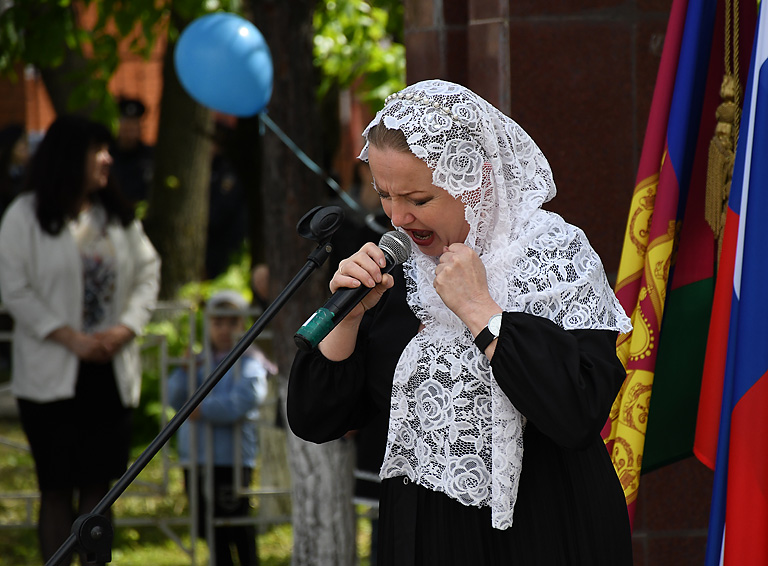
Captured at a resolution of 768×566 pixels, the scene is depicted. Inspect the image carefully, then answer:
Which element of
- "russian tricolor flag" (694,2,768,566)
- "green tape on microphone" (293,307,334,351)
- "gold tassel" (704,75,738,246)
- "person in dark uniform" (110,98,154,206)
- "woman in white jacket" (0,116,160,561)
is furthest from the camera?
"person in dark uniform" (110,98,154,206)

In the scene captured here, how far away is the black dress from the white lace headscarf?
2.8 inches

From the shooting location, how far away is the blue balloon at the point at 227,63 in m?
5.37

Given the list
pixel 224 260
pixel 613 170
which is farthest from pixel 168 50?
pixel 613 170

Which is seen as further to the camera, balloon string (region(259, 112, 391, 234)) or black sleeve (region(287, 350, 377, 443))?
balloon string (region(259, 112, 391, 234))

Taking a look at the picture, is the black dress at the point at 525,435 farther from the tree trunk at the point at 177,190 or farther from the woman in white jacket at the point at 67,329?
the tree trunk at the point at 177,190

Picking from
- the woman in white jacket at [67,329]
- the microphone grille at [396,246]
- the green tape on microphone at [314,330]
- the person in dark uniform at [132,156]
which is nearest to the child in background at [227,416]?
the woman in white jacket at [67,329]

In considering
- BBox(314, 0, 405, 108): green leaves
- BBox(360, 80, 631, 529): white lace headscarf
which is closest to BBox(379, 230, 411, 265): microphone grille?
BBox(360, 80, 631, 529): white lace headscarf

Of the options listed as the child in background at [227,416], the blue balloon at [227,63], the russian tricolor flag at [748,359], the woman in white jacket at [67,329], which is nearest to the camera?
the russian tricolor flag at [748,359]

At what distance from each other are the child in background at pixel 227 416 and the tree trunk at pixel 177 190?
373cm

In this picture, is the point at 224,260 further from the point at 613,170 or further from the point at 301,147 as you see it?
the point at 613,170

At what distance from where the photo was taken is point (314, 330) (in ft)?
7.38

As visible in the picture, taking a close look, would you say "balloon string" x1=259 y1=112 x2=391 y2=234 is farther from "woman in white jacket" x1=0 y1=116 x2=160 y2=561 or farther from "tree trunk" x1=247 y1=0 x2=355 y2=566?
"woman in white jacket" x1=0 y1=116 x2=160 y2=561

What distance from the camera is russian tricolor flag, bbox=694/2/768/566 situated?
2797 millimetres

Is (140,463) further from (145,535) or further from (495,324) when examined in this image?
(145,535)
